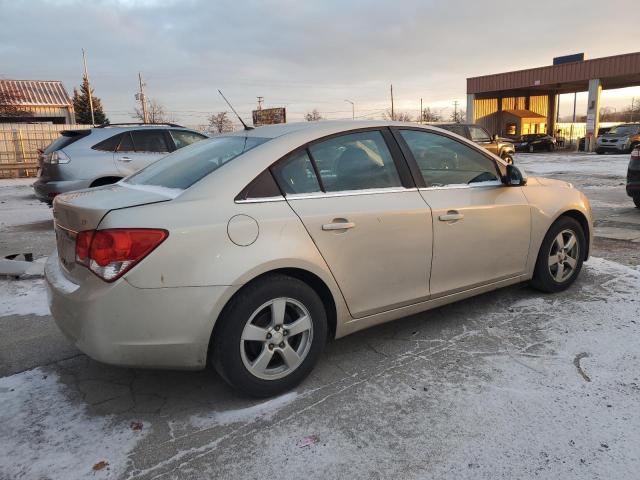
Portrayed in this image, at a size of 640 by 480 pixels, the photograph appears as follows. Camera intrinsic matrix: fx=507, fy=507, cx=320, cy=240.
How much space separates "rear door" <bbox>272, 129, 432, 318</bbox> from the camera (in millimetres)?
2959

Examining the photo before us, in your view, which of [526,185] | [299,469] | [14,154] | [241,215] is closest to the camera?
[299,469]

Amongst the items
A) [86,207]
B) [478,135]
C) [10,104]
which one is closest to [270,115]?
[10,104]

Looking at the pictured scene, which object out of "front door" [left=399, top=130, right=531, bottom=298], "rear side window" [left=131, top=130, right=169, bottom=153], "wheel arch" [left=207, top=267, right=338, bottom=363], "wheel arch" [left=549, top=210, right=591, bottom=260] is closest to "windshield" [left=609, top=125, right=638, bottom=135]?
"rear side window" [left=131, top=130, right=169, bottom=153]

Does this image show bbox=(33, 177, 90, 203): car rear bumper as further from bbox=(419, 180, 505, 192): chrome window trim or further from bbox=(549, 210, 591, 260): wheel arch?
bbox=(549, 210, 591, 260): wheel arch

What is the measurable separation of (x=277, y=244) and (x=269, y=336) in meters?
0.50

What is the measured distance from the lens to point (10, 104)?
39469 millimetres

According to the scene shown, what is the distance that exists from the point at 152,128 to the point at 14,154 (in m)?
19.3

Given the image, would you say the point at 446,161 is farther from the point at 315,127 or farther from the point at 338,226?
the point at 338,226

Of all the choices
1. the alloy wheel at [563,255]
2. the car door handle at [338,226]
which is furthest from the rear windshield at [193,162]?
the alloy wheel at [563,255]

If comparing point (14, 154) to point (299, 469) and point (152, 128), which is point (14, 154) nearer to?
point (152, 128)

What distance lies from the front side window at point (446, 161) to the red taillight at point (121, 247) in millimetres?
1904

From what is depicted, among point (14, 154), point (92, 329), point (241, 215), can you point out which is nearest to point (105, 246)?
point (92, 329)

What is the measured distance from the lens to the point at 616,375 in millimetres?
3023

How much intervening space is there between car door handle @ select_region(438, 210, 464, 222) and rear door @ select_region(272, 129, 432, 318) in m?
0.14
